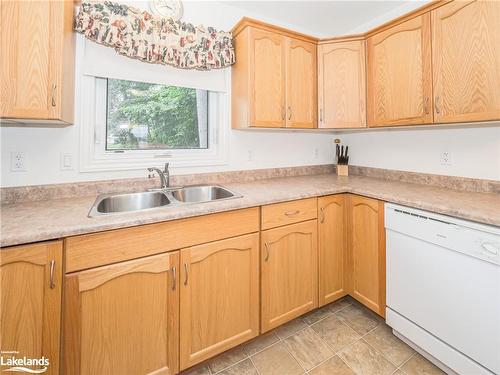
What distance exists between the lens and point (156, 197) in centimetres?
164

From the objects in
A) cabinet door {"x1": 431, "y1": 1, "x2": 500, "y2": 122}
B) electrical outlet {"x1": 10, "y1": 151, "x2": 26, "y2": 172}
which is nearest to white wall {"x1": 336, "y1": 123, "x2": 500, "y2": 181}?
cabinet door {"x1": 431, "y1": 1, "x2": 500, "y2": 122}

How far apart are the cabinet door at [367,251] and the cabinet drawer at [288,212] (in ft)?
1.09

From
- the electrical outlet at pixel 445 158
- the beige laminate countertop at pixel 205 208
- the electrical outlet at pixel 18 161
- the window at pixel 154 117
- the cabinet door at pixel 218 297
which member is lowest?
the cabinet door at pixel 218 297

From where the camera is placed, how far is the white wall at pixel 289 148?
1387mm

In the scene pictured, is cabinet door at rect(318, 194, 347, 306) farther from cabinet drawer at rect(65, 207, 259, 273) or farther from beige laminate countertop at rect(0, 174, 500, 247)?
cabinet drawer at rect(65, 207, 259, 273)

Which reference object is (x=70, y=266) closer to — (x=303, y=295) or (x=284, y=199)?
(x=284, y=199)

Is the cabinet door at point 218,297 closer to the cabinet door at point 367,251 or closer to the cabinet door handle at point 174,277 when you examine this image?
the cabinet door handle at point 174,277

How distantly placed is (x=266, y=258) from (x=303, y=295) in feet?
1.43

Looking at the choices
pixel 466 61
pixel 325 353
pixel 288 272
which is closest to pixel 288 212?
pixel 288 272

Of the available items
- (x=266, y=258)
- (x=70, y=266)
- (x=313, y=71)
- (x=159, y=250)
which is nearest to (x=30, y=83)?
(x=70, y=266)

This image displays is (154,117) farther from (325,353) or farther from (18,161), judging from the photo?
(325,353)

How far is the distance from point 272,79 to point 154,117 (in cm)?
94

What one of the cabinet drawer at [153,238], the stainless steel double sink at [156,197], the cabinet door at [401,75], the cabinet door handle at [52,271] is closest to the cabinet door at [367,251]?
the cabinet door at [401,75]

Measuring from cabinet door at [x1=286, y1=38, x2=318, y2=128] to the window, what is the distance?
2.31 ft
